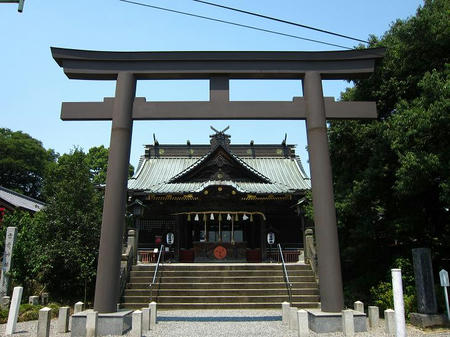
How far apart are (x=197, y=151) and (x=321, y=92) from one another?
61.4 ft

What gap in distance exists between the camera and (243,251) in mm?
19188

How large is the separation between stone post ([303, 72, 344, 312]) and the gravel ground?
3.06 feet

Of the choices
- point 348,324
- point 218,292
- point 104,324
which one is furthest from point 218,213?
point 348,324

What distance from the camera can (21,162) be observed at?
44.8 m

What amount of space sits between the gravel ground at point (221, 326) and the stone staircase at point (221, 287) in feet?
2.83

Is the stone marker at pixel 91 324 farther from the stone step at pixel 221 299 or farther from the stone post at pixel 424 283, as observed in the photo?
the stone post at pixel 424 283

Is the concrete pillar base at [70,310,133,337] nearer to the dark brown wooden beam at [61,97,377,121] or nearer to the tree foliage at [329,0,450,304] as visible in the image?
the dark brown wooden beam at [61,97,377,121]

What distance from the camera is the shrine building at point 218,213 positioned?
1912 centimetres

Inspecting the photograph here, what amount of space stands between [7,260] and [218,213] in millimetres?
10201

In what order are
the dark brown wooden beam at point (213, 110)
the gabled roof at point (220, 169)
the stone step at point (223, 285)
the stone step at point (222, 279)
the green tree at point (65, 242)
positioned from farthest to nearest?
the gabled roof at point (220, 169)
the stone step at point (222, 279)
the stone step at point (223, 285)
the green tree at point (65, 242)
the dark brown wooden beam at point (213, 110)

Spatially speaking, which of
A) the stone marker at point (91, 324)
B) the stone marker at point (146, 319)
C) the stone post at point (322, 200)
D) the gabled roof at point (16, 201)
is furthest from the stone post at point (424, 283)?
the gabled roof at point (16, 201)

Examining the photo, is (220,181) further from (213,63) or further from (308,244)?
(213,63)

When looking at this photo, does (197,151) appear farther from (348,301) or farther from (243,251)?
(348,301)

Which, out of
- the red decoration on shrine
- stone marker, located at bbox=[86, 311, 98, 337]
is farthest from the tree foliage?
stone marker, located at bbox=[86, 311, 98, 337]
